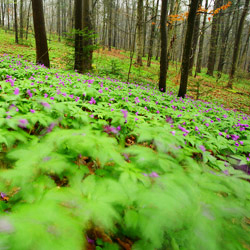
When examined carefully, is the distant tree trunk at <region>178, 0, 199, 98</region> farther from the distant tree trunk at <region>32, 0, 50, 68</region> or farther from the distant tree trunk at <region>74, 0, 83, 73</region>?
the distant tree trunk at <region>32, 0, 50, 68</region>

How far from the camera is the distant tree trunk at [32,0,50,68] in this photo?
20.6ft

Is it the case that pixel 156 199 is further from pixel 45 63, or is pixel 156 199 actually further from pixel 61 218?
pixel 45 63

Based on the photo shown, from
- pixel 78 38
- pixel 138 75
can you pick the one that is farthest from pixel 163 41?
pixel 138 75

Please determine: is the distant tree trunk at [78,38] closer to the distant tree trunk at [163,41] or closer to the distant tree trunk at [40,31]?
the distant tree trunk at [40,31]

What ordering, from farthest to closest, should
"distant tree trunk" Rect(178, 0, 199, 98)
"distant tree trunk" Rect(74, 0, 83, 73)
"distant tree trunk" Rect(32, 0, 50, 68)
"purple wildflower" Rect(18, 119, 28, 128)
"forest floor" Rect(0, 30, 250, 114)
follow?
"forest floor" Rect(0, 30, 250, 114), "distant tree trunk" Rect(74, 0, 83, 73), "distant tree trunk" Rect(32, 0, 50, 68), "distant tree trunk" Rect(178, 0, 199, 98), "purple wildflower" Rect(18, 119, 28, 128)

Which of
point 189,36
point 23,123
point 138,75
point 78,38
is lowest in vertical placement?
point 23,123

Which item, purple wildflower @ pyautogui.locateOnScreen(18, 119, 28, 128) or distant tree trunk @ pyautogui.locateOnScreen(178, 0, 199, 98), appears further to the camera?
distant tree trunk @ pyautogui.locateOnScreen(178, 0, 199, 98)

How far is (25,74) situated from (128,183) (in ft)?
15.7

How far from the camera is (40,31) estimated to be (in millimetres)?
6492

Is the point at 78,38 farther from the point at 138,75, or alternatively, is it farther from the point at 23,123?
the point at 23,123

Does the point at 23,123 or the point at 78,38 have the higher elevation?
the point at 78,38

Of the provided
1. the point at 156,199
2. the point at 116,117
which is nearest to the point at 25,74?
the point at 116,117

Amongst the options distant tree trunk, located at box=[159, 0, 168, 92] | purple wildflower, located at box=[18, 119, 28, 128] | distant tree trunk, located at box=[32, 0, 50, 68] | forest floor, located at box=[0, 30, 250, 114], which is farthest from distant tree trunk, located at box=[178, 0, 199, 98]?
purple wildflower, located at box=[18, 119, 28, 128]

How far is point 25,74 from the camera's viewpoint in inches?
175
